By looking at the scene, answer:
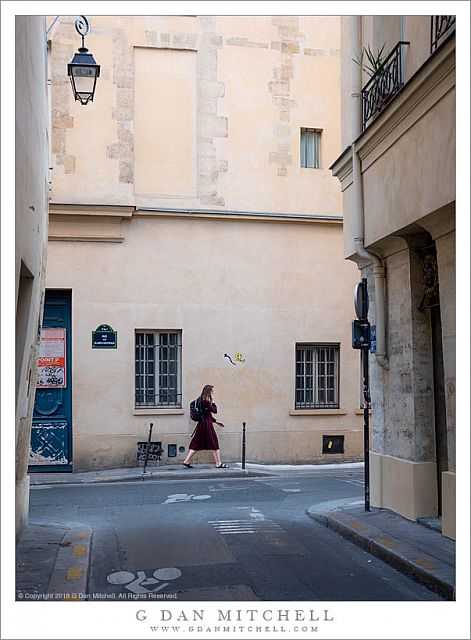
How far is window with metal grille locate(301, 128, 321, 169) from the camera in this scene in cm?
1947

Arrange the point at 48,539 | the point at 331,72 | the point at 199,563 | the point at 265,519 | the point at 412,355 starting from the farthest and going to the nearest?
the point at 331,72, the point at 265,519, the point at 412,355, the point at 48,539, the point at 199,563

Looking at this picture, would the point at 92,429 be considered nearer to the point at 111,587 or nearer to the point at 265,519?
the point at 265,519

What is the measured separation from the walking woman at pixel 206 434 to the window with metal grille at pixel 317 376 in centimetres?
221

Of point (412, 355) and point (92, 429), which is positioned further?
point (92, 429)

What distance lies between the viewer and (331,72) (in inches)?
765

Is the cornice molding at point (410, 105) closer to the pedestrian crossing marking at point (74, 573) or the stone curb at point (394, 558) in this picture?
the stone curb at point (394, 558)

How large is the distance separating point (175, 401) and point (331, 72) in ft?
25.2

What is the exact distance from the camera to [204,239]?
61.6ft

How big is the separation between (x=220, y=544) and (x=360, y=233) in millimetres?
4316

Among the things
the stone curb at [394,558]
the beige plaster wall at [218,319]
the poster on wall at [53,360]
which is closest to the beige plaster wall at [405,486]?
the stone curb at [394,558]

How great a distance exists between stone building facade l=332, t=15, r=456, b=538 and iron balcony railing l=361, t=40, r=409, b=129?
2 centimetres

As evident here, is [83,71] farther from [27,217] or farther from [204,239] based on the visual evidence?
[204,239]

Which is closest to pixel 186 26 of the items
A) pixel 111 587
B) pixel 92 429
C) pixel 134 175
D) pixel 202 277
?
pixel 134 175

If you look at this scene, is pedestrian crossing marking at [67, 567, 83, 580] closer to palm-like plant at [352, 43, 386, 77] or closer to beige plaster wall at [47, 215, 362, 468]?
palm-like plant at [352, 43, 386, 77]
